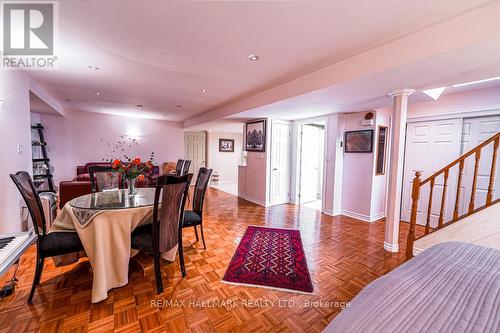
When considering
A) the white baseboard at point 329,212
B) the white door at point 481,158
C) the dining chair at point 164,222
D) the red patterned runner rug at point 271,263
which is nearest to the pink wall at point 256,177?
the white baseboard at point 329,212

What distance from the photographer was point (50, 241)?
5.91 feet

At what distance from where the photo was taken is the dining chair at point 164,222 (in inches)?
71.3

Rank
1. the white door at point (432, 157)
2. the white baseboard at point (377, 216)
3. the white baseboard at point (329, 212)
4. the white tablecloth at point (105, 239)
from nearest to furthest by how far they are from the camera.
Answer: the white tablecloth at point (105, 239), the white door at point (432, 157), the white baseboard at point (377, 216), the white baseboard at point (329, 212)

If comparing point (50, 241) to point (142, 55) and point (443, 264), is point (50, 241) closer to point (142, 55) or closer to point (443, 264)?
point (142, 55)

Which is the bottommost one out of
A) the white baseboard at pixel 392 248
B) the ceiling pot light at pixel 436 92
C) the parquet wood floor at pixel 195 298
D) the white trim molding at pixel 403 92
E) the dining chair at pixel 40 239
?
the parquet wood floor at pixel 195 298

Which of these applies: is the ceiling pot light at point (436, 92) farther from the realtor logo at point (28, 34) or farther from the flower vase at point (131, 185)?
the realtor logo at point (28, 34)

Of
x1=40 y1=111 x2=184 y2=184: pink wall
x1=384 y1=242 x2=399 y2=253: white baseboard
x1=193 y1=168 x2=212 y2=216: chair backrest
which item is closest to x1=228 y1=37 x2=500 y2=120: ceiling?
x1=193 y1=168 x2=212 y2=216: chair backrest

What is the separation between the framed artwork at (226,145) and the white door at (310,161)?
158 inches

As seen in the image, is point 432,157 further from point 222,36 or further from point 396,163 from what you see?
point 222,36

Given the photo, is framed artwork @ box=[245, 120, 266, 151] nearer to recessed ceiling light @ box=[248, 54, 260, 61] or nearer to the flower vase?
recessed ceiling light @ box=[248, 54, 260, 61]

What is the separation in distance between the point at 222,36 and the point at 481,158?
3.98 metres

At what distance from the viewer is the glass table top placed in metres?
1.98

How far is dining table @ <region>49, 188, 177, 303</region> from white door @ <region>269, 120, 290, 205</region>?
334 cm

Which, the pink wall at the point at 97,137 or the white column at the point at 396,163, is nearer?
the white column at the point at 396,163
